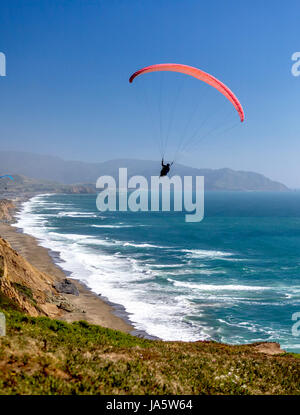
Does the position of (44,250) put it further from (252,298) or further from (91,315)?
(252,298)

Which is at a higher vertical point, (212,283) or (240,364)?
(240,364)

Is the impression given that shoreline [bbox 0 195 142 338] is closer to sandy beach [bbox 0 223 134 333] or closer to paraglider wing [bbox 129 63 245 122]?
sandy beach [bbox 0 223 134 333]

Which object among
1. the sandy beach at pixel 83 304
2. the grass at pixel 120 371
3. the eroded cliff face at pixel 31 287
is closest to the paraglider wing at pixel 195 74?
the grass at pixel 120 371

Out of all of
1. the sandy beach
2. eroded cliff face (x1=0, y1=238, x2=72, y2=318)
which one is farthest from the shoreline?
eroded cliff face (x1=0, y1=238, x2=72, y2=318)

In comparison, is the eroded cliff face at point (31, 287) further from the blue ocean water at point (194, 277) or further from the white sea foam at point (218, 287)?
the white sea foam at point (218, 287)

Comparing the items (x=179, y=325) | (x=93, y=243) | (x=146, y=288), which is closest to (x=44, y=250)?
(x=93, y=243)

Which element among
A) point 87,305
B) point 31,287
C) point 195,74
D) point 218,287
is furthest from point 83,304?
point 195,74
